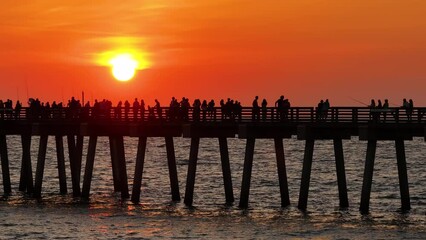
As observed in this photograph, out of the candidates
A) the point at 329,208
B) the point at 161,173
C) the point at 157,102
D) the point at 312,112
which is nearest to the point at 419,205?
the point at 329,208

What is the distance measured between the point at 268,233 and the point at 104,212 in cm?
1104

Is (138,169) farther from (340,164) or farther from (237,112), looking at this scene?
(340,164)

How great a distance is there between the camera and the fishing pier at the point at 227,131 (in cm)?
5425

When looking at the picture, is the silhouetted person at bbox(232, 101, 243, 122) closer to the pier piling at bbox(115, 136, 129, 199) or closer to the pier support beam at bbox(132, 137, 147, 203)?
the pier support beam at bbox(132, 137, 147, 203)

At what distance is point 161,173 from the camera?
97.7 m

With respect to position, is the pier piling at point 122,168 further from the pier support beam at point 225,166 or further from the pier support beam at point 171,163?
the pier support beam at point 225,166

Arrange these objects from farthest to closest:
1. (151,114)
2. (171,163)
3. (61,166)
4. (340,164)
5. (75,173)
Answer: (61,166), (75,173), (151,114), (171,163), (340,164)

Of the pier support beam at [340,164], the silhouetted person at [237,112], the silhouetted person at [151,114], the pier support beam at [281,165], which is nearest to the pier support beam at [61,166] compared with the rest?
the silhouetted person at [151,114]

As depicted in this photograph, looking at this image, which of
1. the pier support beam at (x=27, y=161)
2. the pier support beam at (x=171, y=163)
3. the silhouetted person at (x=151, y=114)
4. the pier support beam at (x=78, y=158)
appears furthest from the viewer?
the pier support beam at (x=27, y=161)

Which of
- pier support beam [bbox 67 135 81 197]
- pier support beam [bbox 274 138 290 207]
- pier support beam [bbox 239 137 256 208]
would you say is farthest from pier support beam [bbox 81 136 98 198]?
pier support beam [bbox 274 138 290 207]

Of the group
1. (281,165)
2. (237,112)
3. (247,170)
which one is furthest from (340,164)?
(237,112)

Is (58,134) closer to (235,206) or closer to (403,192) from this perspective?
(235,206)

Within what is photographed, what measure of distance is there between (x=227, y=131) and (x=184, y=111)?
2.93 metres

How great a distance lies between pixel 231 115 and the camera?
5894cm
